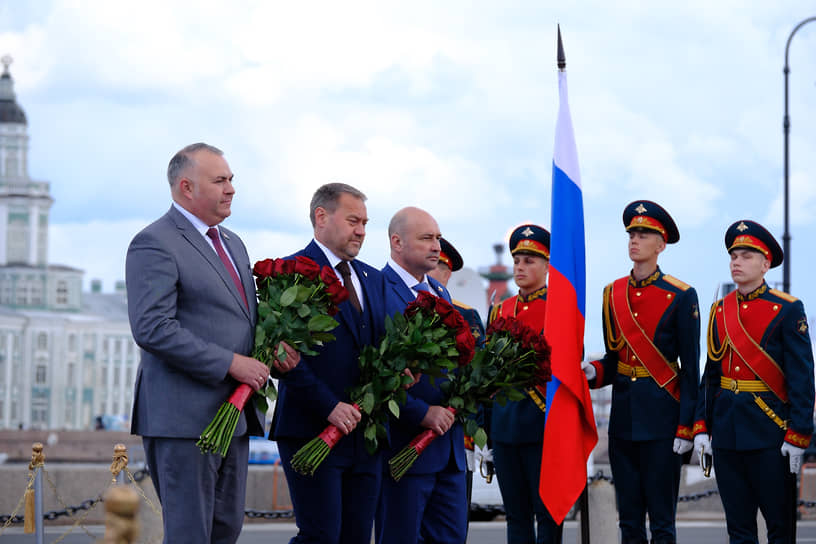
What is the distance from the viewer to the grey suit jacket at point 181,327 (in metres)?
5.40

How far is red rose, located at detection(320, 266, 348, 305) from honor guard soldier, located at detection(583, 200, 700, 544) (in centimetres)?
246

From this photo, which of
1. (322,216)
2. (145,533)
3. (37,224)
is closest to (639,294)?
(322,216)

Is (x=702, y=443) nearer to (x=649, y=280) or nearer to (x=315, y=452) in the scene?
(x=649, y=280)

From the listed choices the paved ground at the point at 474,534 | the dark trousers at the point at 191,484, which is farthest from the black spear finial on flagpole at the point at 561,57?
the paved ground at the point at 474,534

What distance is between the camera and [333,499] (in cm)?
612

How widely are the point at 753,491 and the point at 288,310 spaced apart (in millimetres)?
3401

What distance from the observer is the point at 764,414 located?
7652mm

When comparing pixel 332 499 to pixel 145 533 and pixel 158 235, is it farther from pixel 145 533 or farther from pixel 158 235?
pixel 145 533

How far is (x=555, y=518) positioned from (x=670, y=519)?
0.67 meters

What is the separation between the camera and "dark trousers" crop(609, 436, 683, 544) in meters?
7.69

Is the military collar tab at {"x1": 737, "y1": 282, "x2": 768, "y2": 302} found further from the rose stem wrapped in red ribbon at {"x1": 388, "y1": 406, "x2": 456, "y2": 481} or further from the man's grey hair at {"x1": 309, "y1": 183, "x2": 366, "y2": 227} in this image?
the man's grey hair at {"x1": 309, "y1": 183, "x2": 366, "y2": 227}

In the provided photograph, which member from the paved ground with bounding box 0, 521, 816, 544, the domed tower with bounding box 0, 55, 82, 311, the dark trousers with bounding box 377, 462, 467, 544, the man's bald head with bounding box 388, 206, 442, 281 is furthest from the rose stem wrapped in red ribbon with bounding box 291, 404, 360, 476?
the domed tower with bounding box 0, 55, 82, 311

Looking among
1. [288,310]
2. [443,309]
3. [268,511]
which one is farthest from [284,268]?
[268,511]

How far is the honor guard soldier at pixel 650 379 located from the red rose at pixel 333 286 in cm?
246
